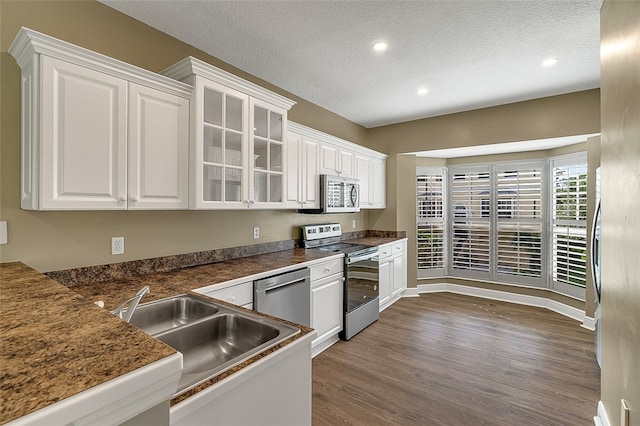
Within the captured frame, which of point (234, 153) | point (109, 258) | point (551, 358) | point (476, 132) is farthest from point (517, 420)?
point (476, 132)

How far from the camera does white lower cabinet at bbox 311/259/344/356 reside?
2.86 m

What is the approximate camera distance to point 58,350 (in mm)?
688

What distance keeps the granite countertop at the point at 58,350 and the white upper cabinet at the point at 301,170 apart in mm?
2208

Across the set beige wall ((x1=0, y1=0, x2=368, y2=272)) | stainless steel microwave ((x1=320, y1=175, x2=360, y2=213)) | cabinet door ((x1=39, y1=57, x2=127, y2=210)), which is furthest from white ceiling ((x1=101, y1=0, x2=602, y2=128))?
stainless steel microwave ((x1=320, y1=175, x2=360, y2=213))

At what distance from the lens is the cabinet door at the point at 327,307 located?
2859 millimetres

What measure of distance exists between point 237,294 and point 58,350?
1.46 metres

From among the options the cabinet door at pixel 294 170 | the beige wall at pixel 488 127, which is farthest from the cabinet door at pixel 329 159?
the beige wall at pixel 488 127

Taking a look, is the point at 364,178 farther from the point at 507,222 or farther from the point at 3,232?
the point at 3,232

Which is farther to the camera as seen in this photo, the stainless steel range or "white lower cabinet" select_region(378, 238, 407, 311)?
"white lower cabinet" select_region(378, 238, 407, 311)

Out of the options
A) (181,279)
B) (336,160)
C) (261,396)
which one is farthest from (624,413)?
(336,160)

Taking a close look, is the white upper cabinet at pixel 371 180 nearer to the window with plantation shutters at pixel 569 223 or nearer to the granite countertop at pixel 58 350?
the window with plantation shutters at pixel 569 223

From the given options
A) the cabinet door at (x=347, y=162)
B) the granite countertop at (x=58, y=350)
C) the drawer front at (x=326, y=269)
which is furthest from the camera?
the cabinet door at (x=347, y=162)

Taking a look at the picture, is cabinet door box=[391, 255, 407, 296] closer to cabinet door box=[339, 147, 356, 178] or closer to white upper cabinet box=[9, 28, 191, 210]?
cabinet door box=[339, 147, 356, 178]

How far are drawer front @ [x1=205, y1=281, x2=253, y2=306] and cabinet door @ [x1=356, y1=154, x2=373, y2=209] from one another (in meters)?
2.47
